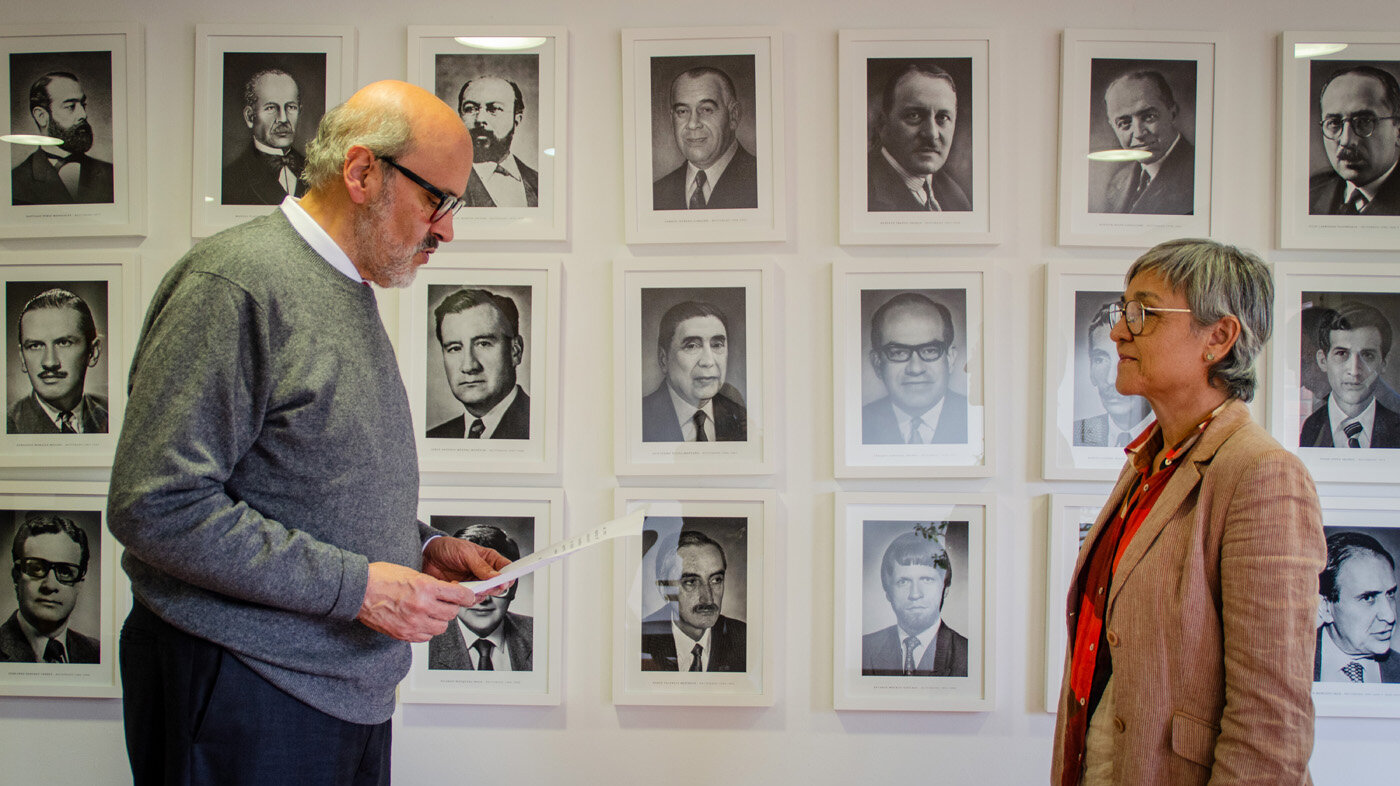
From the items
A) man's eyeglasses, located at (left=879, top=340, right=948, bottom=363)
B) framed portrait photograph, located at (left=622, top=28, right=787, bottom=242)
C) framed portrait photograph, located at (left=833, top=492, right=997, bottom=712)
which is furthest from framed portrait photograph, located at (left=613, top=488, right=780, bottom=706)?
framed portrait photograph, located at (left=622, top=28, right=787, bottom=242)

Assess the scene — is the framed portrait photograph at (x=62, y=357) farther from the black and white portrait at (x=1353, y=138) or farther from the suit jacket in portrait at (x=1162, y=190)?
the black and white portrait at (x=1353, y=138)

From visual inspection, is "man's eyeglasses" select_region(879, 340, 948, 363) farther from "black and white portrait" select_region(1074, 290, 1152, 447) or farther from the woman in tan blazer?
the woman in tan blazer

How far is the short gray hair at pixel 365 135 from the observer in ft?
4.74

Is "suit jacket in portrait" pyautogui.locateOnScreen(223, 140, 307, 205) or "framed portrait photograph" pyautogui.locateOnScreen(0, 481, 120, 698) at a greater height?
"suit jacket in portrait" pyautogui.locateOnScreen(223, 140, 307, 205)

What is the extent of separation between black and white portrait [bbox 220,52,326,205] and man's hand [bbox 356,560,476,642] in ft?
4.74

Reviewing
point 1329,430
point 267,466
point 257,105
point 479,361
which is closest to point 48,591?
point 479,361

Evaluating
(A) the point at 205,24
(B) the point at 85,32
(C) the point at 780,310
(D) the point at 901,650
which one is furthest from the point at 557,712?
(B) the point at 85,32

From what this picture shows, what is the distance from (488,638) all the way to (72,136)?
1.85m

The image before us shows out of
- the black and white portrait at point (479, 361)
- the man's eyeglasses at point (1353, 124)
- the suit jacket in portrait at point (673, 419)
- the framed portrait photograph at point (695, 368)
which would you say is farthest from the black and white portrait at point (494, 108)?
the man's eyeglasses at point (1353, 124)

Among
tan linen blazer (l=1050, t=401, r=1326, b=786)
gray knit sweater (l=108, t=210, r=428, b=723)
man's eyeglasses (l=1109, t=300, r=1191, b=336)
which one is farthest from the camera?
man's eyeglasses (l=1109, t=300, r=1191, b=336)

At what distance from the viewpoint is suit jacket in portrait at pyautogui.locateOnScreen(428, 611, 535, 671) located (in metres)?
2.35

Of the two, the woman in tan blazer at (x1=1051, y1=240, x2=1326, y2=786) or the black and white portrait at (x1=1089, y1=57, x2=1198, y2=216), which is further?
the black and white portrait at (x1=1089, y1=57, x2=1198, y2=216)

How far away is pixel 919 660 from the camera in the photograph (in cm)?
234

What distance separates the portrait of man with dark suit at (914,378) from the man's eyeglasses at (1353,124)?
45.8 inches
